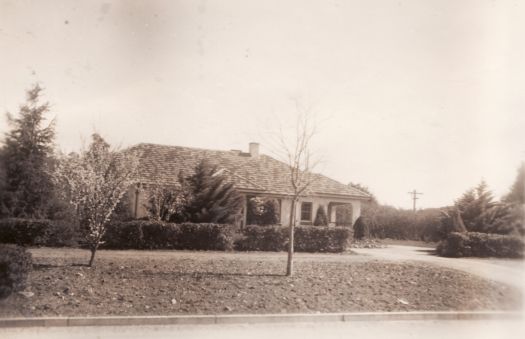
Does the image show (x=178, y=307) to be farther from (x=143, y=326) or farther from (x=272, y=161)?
(x=272, y=161)

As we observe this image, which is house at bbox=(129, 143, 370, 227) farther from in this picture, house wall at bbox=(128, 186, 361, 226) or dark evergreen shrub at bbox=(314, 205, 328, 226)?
dark evergreen shrub at bbox=(314, 205, 328, 226)

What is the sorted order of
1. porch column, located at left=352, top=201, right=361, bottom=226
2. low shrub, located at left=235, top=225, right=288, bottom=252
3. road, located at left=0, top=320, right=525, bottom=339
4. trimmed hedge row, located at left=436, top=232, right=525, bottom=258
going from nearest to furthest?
1. road, located at left=0, top=320, right=525, bottom=339
2. low shrub, located at left=235, top=225, right=288, bottom=252
3. trimmed hedge row, located at left=436, top=232, right=525, bottom=258
4. porch column, located at left=352, top=201, right=361, bottom=226

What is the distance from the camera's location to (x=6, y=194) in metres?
18.5

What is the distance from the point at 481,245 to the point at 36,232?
19127mm

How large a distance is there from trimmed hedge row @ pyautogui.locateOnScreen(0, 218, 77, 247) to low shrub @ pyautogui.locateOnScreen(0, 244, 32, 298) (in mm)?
8525

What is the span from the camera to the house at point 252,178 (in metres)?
22.8

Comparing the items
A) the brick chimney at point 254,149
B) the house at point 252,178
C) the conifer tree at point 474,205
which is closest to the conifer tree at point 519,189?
the conifer tree at point 474,205

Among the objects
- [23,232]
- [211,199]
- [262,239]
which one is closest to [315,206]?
[262,239]

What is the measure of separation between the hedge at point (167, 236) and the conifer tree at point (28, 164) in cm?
509

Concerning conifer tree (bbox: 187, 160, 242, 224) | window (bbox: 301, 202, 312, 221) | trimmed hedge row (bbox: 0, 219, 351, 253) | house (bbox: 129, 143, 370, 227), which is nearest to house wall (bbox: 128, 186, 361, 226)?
house (bbox: 129, 143, 370, 227)

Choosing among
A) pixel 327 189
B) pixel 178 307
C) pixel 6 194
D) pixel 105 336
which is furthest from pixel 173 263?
pixel 327 189

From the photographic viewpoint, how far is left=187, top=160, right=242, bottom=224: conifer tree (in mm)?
18078

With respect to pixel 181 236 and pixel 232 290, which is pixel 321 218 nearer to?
pixel 181 236

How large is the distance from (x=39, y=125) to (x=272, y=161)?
14.2 m
